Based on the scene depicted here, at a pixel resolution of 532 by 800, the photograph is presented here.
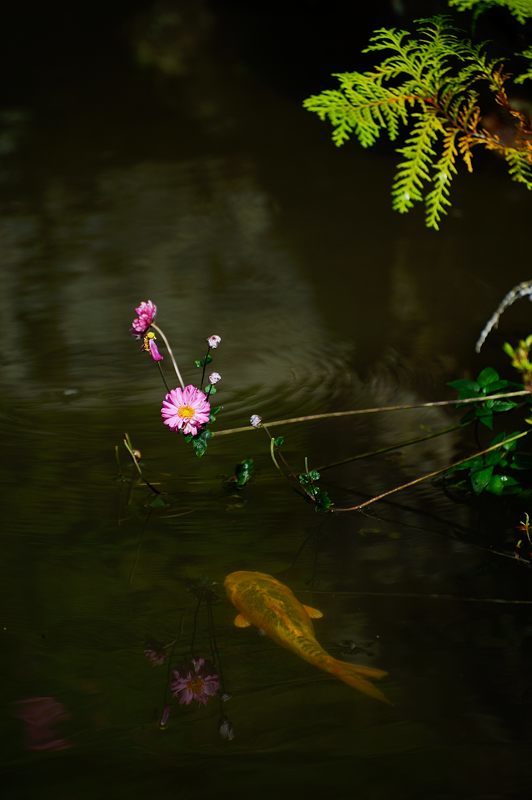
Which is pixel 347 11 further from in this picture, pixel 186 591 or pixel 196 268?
pixel 186 591

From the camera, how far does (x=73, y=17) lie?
6.20 metres

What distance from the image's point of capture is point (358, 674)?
1.45 meters

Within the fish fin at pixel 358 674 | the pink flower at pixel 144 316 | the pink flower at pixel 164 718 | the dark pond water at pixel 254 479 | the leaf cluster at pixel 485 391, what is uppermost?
the pink flower at pixel 144 316

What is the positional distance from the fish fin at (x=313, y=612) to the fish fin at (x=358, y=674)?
11 cm

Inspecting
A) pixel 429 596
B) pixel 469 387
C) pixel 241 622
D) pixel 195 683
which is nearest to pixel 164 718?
pixel 195 683

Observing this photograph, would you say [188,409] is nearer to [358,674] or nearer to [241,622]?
[241,622]

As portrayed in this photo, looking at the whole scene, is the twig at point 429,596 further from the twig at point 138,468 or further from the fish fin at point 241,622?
the twig at point 138,468

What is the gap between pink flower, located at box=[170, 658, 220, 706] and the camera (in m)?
1.41

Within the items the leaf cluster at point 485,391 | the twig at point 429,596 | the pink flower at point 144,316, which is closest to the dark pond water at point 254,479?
the twig at point 429,596

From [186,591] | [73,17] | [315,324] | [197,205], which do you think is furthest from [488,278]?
[73,17]

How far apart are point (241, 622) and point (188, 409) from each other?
41cm

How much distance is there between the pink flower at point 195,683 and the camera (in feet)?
4.63

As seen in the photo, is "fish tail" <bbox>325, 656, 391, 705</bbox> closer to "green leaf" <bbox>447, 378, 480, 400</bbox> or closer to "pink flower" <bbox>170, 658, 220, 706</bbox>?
"pink flower" <bbox>170, 658, 220, 706</bbox>

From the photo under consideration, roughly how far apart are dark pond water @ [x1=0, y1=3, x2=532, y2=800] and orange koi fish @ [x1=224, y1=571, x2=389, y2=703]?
2 centimetres
